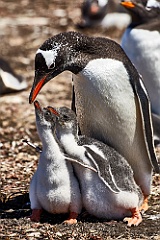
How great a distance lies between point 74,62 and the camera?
17.1 feet

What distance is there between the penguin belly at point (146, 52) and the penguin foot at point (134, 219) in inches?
100

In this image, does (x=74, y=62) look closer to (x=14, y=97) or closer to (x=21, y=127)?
(x=21, y=127)

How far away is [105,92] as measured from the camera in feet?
17.4

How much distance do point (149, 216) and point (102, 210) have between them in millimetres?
421

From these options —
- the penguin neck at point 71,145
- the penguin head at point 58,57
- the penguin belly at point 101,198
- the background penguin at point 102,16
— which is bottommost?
the background penguin at point 102,16

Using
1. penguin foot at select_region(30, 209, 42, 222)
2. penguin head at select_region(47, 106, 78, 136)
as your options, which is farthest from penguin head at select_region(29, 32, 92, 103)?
penguin foot at select_region(30, 209, 42, 222)

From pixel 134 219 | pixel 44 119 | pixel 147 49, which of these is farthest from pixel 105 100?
Answer: pixel 147 49

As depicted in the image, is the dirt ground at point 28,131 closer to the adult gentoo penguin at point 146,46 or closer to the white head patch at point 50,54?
the adult gentoo penguin at point 146,46

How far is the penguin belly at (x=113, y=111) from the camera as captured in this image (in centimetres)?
528

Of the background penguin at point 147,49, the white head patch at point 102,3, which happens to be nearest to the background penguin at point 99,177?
the background penguin at point 147,49

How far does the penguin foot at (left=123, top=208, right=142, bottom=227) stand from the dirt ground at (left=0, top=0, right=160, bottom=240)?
4cm

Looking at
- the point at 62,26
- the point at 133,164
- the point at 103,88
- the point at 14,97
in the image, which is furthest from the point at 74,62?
the point at 62,26

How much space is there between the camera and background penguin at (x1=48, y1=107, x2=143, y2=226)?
5113 mm

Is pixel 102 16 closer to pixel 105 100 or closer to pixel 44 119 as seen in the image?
pixel 105 100
